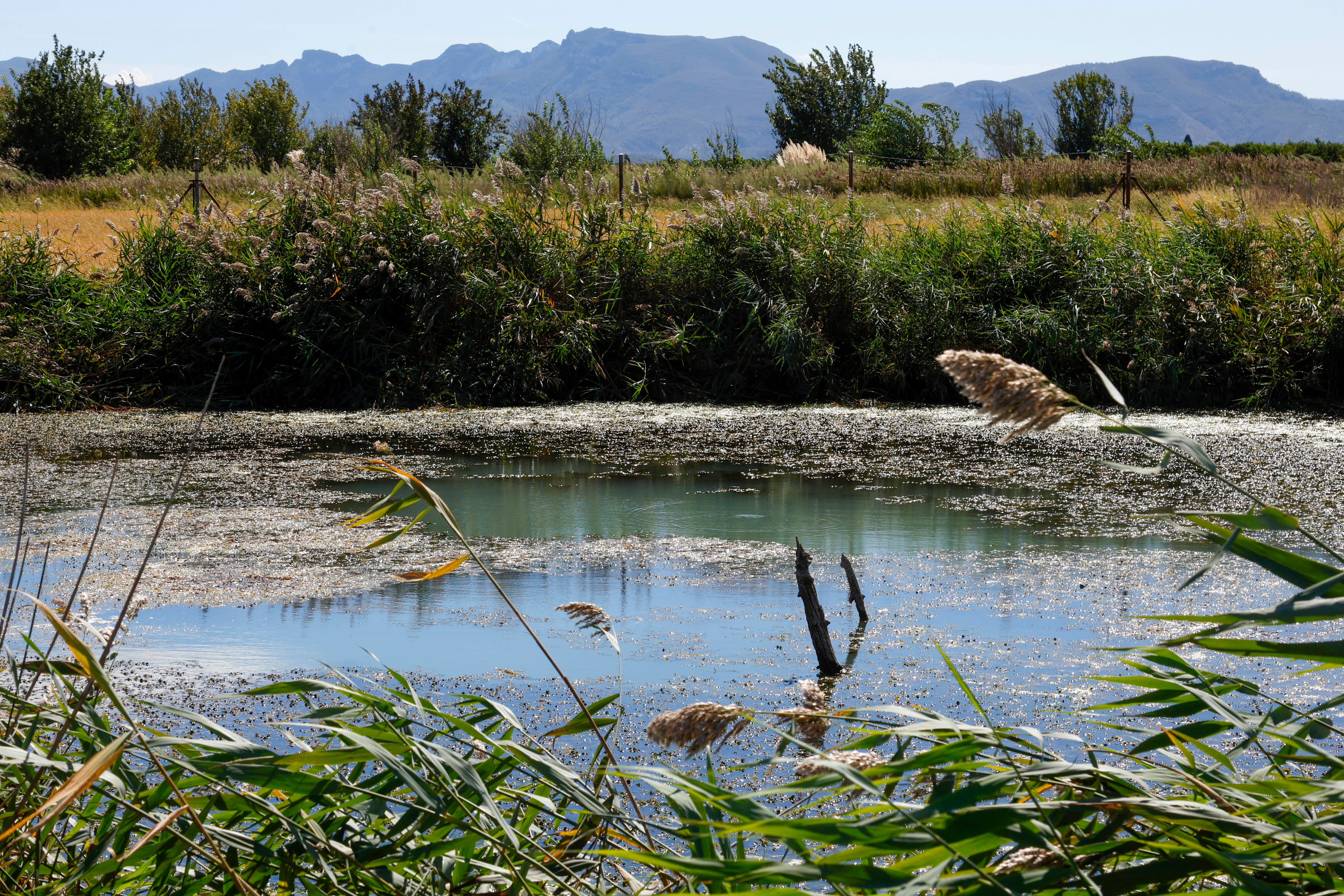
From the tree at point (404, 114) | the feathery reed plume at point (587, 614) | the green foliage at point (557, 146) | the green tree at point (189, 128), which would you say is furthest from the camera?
the green tree at point (189, 128)

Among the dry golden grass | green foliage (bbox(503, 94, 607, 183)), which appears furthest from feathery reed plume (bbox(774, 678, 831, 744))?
green foliage (bbox(503, 94, 607, 183))

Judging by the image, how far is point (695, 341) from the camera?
8.57 meters

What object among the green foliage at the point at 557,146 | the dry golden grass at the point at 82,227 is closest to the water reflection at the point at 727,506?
the dry golden grass at the point at 82,227

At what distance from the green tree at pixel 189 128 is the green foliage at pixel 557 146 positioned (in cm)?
1446

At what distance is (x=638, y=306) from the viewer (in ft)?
28.1

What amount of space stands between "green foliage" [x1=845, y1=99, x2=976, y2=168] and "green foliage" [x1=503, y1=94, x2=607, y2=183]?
7515mm

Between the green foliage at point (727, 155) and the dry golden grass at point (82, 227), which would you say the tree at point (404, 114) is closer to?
the green foliage at point (727, 155)

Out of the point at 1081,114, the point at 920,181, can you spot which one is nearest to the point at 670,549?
the point at 920,181

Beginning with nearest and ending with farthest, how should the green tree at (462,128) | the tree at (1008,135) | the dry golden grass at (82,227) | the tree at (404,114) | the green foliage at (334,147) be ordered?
the dry golden grass at (82,227) → the green foliage at (334,147) → the tree at (404,114) → the green tree at (462,128) → the tree at (1008,135)

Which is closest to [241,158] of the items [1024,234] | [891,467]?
[1024,234]

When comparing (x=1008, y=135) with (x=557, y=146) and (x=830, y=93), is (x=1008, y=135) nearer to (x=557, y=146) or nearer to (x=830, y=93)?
(x=830, y=93)

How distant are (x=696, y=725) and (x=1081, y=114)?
29.6 m

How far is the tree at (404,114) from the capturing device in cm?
1930

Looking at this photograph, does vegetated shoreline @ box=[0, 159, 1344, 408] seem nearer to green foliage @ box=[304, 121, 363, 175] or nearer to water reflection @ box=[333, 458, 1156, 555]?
green foliage @ box=[304, 121, 363, 175]
